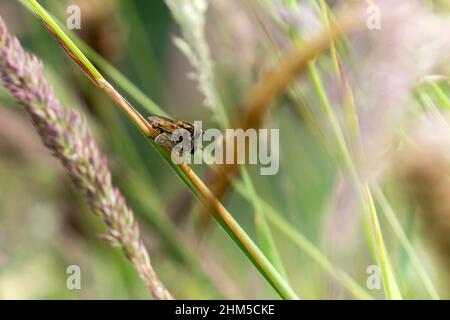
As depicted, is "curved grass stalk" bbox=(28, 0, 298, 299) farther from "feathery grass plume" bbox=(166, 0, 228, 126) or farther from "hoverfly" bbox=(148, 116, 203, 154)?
"feathery grass plume" bbox=(166, 0, 228, 126)

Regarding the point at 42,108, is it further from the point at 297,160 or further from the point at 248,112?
the point at 297,160

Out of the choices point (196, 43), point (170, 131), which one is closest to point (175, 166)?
point (170, 131)

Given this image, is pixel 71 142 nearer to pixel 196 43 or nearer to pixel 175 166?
pixel 175 166

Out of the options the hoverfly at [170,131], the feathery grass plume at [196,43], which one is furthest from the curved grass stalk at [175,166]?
the feathery grass plume at [196,43]

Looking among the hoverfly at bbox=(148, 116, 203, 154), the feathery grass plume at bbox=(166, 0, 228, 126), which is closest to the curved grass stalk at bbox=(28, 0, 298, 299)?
the hoverfly at bbox=(148, 116, 203, 154)

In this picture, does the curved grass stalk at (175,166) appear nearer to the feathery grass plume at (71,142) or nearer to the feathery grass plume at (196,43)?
the feathery grass plume at (71,142)
